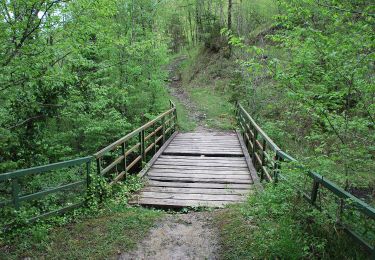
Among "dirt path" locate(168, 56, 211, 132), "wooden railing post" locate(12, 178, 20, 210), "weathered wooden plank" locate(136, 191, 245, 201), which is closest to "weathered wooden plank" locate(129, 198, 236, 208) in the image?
"weathered wooden plank" locate(136, 191, 245, 201)

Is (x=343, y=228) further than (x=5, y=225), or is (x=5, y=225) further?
(x=5, y=225)

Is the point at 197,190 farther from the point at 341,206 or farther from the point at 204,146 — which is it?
the point at 204,146

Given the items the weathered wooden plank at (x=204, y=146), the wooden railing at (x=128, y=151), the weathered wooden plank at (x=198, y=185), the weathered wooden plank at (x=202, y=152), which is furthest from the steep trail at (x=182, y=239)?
the weathered wooden plank at (x=204, y=146)

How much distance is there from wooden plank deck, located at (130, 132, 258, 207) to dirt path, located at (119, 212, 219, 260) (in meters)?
0.74

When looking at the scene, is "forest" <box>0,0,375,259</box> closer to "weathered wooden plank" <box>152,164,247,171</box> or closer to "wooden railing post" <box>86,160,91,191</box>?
"wooden railing post" <box>86,160,91,191</box>

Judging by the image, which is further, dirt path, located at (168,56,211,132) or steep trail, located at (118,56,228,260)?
dirt path, located at (168,56,211,132)

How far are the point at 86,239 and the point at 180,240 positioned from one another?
1.35 m

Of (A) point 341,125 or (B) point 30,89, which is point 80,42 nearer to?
(B) point 30,89

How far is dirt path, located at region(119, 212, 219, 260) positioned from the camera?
4.02 meters

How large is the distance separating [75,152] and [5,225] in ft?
23.8

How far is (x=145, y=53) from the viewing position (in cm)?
1318

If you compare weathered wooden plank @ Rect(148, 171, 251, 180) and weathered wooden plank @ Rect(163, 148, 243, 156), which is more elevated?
weathered wooden plank @ Rect(163, 148, 243, 156)

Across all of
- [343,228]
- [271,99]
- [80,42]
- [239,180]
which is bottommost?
[239,180]

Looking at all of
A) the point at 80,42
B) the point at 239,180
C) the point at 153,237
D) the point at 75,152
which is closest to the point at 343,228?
the point at 153,237
